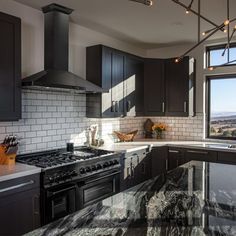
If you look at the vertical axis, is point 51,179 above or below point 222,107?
below

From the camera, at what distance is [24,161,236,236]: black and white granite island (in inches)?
50.0

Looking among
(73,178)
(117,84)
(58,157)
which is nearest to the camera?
(73,178)

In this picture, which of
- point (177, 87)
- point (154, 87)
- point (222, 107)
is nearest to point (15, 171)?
point (154, 87)

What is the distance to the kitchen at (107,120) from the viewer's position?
5.42 feet

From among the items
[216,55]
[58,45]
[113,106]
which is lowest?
[113,106]

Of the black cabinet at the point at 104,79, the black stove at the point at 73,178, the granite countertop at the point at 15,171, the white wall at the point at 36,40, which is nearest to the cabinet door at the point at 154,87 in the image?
the black cabinet at the point at 104,79

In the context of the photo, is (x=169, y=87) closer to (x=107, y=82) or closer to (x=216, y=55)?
(x=216, y=55)

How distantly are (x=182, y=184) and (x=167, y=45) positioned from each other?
3681 mm

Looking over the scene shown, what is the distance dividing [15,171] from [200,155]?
2805mm

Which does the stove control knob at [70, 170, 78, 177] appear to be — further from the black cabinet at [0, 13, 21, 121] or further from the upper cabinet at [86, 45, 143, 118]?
the upper cabinet at [86, 45, 143, 118]

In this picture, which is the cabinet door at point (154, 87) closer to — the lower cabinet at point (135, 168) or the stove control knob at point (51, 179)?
the lower cabinet at point (135, 168)

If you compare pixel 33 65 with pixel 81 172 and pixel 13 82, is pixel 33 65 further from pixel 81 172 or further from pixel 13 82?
pixel 81 172

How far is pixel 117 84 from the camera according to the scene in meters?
4.23

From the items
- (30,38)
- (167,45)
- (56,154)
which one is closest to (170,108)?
(167,45)
